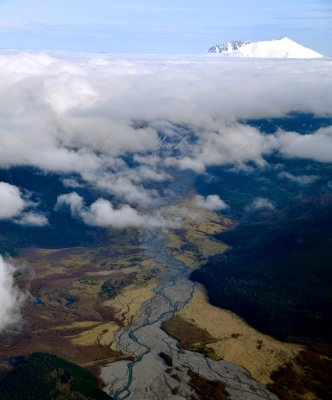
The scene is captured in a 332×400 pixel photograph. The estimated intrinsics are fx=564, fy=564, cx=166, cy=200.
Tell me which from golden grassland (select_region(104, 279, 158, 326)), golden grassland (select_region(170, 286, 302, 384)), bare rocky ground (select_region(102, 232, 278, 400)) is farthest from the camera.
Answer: golden grassland (select_region(104, 279, 158, 326))

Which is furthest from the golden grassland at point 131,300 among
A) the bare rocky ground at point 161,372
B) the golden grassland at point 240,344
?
the golden grassland at point 240,344

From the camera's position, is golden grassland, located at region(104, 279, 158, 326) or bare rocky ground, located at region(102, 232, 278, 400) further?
golden grassland, located at region(104, 279, 158, 326)

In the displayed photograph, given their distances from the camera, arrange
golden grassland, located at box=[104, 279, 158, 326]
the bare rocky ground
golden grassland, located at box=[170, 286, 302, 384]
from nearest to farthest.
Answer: the bare rocky ground → golden grassland, located at box=[170, 286, 302, 384] → golden grassland, located at box=[104, 279, 158, 326]

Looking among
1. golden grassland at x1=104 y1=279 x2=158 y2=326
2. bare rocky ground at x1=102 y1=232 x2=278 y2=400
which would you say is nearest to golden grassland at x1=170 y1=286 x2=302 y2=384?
bare rocky ground at x1=102 y1=232 x2=278 y2=400

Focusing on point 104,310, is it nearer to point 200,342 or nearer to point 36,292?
point 36,292

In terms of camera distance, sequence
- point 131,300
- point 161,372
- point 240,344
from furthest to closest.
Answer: point 131,300 → point 240,344 → point 161,372

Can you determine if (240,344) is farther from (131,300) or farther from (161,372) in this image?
(131,300)

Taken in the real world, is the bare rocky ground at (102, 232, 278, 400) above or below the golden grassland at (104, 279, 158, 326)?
above

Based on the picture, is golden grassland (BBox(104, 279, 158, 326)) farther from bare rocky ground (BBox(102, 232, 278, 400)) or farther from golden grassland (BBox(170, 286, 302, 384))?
golden grassland (BBox(170, 286, 302, 384))

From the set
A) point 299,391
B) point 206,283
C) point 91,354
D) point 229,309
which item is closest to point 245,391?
point 299,391

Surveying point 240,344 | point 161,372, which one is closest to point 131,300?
point 240,344

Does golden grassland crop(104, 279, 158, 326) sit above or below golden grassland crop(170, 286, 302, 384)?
below

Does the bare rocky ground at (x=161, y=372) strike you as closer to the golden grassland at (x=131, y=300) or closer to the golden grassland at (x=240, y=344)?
the golden grassland at (x=240, y=344)

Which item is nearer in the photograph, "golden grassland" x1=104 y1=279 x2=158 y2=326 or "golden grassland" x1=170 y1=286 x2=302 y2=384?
"golden grassland" x1=170 y1=286 x2=302 y2=384
